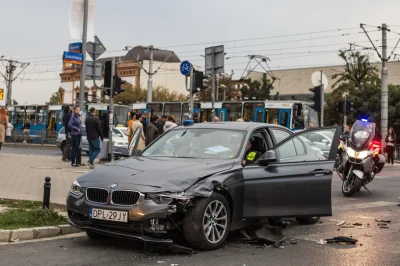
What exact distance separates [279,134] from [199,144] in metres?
1.43

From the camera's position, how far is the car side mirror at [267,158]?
22.4 ft

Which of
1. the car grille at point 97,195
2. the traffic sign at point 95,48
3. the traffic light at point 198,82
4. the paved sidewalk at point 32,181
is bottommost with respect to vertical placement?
the paved sidewalk at point 32,181

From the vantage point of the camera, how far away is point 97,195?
6125 mm

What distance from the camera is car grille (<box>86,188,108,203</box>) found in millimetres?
6051

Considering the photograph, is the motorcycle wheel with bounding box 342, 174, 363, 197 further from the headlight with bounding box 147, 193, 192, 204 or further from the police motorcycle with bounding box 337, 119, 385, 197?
the headlight with bounding box 147, 193, 192, 204

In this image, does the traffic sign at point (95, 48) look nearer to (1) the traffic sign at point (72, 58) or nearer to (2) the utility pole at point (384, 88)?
(1) the traffic sign at point (72, 58)

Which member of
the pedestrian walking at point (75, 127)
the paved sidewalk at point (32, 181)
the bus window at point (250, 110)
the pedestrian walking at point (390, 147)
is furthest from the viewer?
the bus window at point (250, 110)

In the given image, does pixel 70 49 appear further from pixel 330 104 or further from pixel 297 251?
pixel 330 104

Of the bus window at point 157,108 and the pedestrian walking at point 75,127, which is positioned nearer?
the pedestrian walking at point 75,127

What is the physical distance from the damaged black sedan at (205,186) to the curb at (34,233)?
2.07 ft

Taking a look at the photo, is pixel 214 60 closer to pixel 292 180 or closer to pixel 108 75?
pixel 108 75

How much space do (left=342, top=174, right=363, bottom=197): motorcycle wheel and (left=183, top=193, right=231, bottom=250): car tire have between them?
20.0 feet

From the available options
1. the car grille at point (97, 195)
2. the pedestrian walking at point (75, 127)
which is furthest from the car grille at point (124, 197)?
the pedestrian walking at point (75, 127)

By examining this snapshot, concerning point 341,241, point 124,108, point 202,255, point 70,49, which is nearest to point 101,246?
point 202,255
